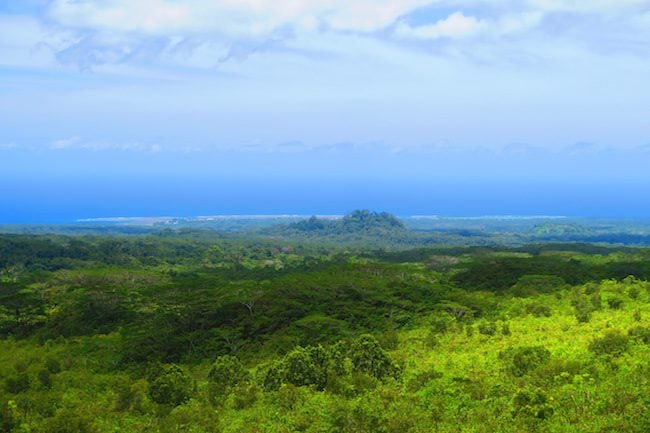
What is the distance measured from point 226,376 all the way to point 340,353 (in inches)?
271

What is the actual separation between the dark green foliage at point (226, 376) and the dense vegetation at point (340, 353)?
108 mm

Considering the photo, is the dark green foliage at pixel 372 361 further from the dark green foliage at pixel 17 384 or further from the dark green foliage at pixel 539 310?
the dark green foliage at pixel 17 384

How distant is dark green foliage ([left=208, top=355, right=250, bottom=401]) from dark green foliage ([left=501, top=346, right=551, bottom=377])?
15212mm

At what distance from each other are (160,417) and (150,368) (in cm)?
1023

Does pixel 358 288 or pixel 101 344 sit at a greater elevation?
pixel 358 288

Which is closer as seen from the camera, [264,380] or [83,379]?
[264,380]

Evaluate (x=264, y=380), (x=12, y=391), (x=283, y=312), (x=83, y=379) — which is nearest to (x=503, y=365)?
(x=264, y=380)

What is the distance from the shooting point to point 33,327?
59875 mm

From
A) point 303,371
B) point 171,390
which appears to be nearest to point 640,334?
point 303,371

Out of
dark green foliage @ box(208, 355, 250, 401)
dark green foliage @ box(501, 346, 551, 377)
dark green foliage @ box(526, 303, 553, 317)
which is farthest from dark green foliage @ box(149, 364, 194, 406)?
dark green foliage @ box(526, 303, 553, 317)

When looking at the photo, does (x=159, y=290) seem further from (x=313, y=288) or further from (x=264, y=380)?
(x=264, y=380)

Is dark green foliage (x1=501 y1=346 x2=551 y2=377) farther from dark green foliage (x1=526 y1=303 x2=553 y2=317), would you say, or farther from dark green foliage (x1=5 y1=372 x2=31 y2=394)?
dark green foliage (x1=5 y1=372 x2=31 y2=394)

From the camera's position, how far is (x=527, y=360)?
32406 millimetres

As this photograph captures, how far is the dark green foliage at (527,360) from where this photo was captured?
105 ft
